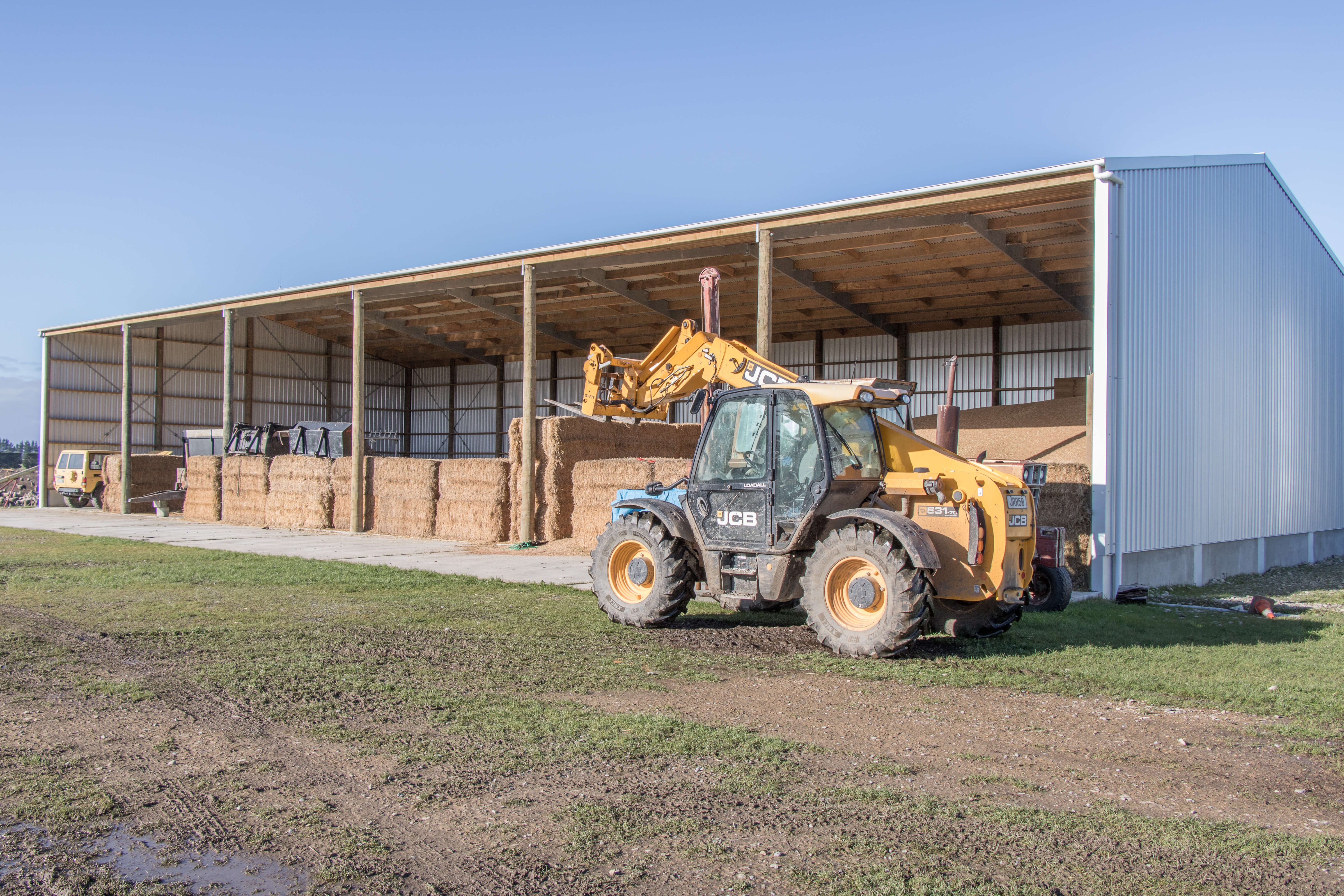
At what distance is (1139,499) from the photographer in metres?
12.7

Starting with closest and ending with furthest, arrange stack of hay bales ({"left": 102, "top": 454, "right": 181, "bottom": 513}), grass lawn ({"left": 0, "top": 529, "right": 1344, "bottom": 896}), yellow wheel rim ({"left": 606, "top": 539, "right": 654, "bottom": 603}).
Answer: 1. grass lawn ({"left": 0, "top": 529, "right": 1344, "bottom": 896})
2. yellow wheel rim ({"left": 606, "top": 539, "right": 654, "bottom": 603})
3. stack of hay bales ({"left": 102, "top": 454, "right": 181, "bottom": 513})

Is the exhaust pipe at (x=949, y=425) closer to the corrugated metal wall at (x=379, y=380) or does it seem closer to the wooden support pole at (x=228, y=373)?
the corrugated metal wall at (x=379, y=380)

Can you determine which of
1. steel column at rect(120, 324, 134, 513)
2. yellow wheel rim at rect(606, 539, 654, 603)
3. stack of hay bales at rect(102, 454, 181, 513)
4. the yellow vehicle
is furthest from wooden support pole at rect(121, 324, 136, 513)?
yellow wheel rim at rect(606, 539, 654, 603)

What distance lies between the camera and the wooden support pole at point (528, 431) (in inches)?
741

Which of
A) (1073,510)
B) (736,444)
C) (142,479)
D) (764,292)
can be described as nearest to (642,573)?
(736,444)

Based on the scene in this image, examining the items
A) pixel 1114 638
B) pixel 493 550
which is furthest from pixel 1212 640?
pixel 493 550

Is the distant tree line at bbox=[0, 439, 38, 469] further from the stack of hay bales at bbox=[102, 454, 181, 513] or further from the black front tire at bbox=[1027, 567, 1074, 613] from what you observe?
the black front tire at bbox=[1027, 567, 1074, 613]

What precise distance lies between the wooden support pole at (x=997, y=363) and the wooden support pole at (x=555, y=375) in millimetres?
15493

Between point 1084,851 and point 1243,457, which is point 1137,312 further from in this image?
point 1084,851

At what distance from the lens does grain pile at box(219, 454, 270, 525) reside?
24.7m

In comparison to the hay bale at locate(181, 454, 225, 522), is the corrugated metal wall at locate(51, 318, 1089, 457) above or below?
above

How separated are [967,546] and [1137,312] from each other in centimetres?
659

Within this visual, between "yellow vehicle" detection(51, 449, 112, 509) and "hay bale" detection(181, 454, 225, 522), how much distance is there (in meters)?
6.26

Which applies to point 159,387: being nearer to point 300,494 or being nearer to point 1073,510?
point 300,494
